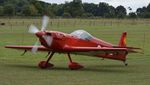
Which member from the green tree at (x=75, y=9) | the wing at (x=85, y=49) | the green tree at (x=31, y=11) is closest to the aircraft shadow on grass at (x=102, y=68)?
the wing at (x=85, y=49)

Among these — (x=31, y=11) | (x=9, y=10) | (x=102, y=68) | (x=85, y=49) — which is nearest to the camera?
(x=85, y=49)

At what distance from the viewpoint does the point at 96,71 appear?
22.5 meters

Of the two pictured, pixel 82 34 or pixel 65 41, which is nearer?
pixel 65 41

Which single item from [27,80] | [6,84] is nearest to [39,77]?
[27,80]

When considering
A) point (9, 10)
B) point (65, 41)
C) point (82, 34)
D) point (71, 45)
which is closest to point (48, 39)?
point (65, 41)

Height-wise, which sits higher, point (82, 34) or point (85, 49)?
point (82, 34)

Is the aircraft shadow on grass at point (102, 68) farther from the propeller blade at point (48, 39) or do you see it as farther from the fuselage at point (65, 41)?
the propeller blade at point (48, 39)

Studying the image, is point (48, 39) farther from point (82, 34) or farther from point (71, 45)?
point (82, 34)

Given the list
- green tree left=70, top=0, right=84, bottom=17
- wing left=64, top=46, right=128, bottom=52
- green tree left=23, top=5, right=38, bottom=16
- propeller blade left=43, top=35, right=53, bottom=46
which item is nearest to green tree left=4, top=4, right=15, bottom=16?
green tree left=23, top=5, right=38, bottom=16

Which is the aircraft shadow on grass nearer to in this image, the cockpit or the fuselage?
the fuselage

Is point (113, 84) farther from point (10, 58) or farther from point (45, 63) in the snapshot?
point (10, 58)

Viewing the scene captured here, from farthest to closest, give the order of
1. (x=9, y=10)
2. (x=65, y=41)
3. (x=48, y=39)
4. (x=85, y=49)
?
(x=9, y=10) → (x=65, y=41) → (x=85, y=49) → (x=48, y=39)

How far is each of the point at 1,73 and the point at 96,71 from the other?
425 cm

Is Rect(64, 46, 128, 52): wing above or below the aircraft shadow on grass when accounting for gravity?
above
